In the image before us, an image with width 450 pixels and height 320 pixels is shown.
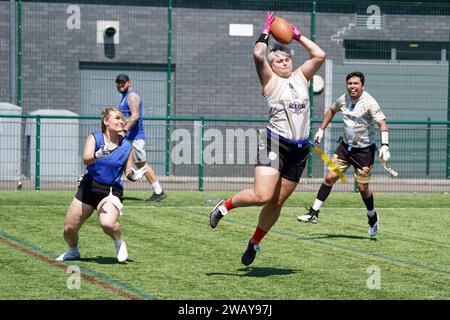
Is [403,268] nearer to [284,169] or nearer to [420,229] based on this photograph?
[284,169]

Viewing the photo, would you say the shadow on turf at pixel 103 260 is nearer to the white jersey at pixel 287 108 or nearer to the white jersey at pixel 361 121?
the white jersey at pixel 287 108

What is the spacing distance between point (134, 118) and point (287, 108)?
7.46 metres

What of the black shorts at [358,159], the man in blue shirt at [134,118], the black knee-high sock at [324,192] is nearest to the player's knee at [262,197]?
the black shorts at [358,159]

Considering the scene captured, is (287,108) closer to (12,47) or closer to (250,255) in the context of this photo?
(250,255)

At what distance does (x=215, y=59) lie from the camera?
26.2 metres

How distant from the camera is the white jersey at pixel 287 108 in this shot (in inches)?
382

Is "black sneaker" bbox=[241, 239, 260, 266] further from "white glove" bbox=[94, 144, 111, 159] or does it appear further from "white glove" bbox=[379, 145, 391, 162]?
"white glove" bbox=[379, 145, 391, 162]

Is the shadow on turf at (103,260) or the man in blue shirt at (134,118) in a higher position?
the man in blue shirt at (134,118)

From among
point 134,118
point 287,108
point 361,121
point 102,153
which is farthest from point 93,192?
point 134,118

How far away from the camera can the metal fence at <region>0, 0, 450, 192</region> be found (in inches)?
987

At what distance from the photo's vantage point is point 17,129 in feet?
70.9

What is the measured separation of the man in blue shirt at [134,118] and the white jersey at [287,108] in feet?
23.1

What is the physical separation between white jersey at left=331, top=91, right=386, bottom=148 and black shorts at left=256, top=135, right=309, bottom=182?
363cm

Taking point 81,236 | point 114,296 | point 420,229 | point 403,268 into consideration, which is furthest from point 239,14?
point 114,296
